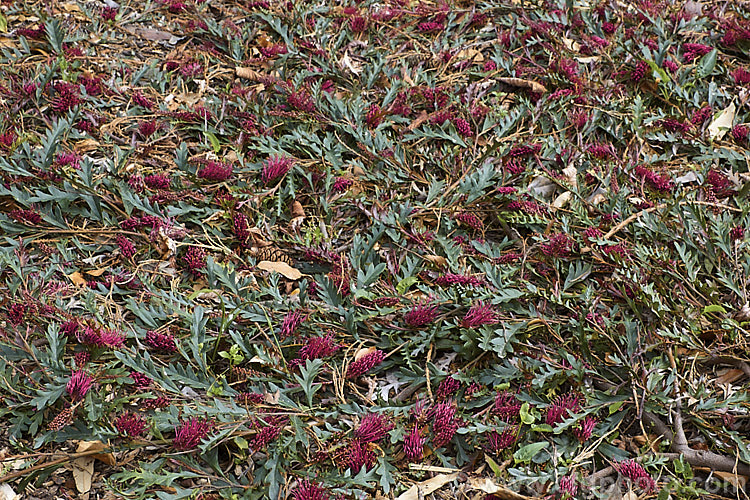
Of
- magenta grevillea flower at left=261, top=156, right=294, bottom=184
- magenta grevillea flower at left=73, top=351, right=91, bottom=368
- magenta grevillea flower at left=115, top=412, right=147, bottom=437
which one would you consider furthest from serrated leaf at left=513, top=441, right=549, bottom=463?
magenta grevillea flower at left=261, top=156, right=294, bottom=184

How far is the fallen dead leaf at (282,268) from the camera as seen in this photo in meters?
2.60

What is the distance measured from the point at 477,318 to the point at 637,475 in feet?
2.22

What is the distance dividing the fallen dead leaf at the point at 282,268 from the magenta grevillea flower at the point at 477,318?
26.9 inches

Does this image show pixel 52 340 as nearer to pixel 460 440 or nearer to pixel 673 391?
pixel 460 440

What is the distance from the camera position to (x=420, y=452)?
204 centimetres

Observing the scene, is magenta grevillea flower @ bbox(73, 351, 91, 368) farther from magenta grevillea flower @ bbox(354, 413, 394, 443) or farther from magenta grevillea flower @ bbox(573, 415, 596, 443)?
magenta grevillea flower @ bbox(573, 415, 596, 443)

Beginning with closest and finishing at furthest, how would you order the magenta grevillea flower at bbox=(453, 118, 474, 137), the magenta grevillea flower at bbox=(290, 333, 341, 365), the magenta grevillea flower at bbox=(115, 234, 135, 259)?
the magenta grevillea flower at bbox=(290, 333, 341, 365) < the magenta grevillea flower at bbox=(115, 234, 135, 259) < the magenta grevillea flower at bbox=(453, 118, 474, 137)

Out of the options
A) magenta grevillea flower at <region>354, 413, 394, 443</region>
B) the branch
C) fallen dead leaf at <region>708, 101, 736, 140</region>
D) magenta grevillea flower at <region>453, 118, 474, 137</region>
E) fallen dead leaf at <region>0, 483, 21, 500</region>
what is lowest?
fallen dead leaf at <region>0, 483, 21, 500</region>

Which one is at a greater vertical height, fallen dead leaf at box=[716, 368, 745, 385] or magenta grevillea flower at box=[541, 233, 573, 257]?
magenta grevillea flower at box=[541, 233, 573, 257]

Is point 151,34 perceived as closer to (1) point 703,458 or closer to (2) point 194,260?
(2) point 194,260

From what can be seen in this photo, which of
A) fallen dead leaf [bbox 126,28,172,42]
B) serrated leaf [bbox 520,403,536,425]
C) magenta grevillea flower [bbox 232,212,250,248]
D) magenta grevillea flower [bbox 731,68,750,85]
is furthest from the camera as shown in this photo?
fallen dead leaf [bbox 126,28,172,42]

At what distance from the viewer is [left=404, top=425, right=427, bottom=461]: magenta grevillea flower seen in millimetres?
2043

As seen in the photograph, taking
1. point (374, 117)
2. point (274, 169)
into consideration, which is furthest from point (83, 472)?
point (374, 117)

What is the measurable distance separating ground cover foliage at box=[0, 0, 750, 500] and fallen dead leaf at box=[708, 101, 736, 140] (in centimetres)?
1
